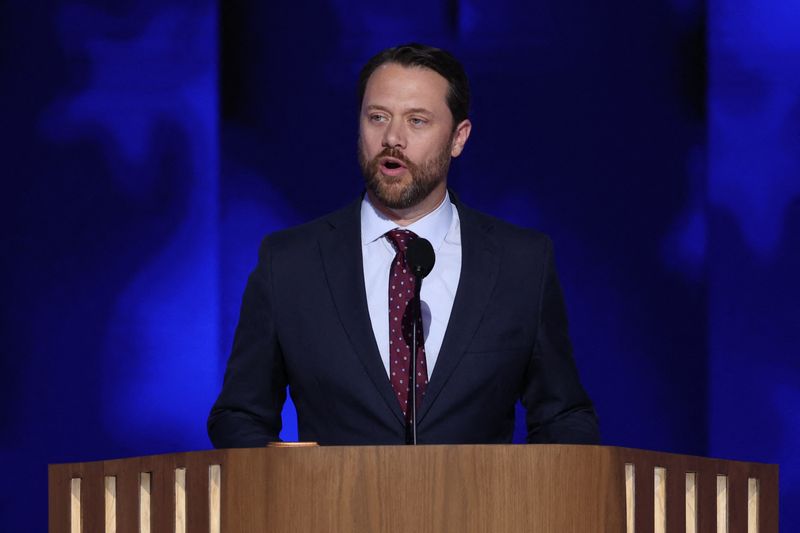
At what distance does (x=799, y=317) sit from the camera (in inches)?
137

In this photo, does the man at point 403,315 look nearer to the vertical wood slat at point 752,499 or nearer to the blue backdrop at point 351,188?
the vertical wood slat at point 752,499

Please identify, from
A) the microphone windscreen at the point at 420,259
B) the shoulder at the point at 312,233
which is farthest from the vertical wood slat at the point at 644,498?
the shoulder at the point at 312,233

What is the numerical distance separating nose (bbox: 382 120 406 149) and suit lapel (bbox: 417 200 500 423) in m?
0.21

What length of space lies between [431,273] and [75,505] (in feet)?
3.10

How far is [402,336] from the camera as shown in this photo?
96.1 inches

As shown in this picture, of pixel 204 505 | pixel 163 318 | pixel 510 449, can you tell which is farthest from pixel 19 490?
pixel 510 449

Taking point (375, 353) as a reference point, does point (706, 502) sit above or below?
below

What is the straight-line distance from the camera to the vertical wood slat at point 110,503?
5.98 feet

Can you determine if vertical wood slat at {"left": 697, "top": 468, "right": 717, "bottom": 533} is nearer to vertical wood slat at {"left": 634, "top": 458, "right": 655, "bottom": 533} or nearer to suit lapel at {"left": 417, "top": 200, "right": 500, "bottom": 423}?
vertical wood slat at {"left": 634, "top": 458, "right": 655, "bottom": 533}

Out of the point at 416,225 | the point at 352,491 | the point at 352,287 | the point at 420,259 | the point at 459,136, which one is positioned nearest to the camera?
the point at 352,491

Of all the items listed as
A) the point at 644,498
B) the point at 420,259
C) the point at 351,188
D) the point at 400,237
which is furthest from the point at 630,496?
the point at 351,188

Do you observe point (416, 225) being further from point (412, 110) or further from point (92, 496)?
point (92, 496)

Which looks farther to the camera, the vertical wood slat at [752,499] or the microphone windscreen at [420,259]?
the microphone windscreen at [420,259]

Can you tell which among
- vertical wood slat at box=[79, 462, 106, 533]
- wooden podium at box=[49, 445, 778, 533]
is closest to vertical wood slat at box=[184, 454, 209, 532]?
wooden podium at box=[49, 445, 778, 533]
